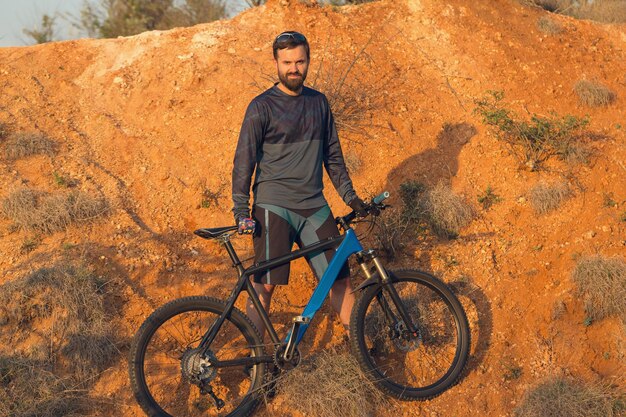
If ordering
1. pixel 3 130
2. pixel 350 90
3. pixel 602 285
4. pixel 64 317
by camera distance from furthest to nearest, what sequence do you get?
pixel 350 90, pixel 3 130, pixel 602 285, pixel 64 317

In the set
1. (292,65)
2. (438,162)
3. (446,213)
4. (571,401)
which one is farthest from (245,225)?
(438,162)

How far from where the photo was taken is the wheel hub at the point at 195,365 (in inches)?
152

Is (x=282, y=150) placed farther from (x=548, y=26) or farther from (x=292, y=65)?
(x=548, y=26)

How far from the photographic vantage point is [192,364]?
387 centimetres

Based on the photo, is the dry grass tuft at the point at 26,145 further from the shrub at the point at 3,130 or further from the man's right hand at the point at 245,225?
the man's right hand at the point at 245,225

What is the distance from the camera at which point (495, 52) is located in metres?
8.52

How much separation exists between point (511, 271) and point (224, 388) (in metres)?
2.78

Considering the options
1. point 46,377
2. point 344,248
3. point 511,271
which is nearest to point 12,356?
point 46,377

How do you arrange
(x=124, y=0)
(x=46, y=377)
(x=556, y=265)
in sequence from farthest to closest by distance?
(x=124, y=0) → (x=556, y=265) → (x=46, y=377)

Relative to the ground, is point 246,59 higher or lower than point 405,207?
higher

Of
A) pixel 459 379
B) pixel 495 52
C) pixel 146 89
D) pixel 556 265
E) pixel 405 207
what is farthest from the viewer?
pixel 495 52

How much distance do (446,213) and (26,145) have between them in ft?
13.5

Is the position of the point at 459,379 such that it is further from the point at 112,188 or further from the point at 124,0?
the point at 124,0

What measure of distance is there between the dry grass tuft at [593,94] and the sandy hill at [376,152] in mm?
114
